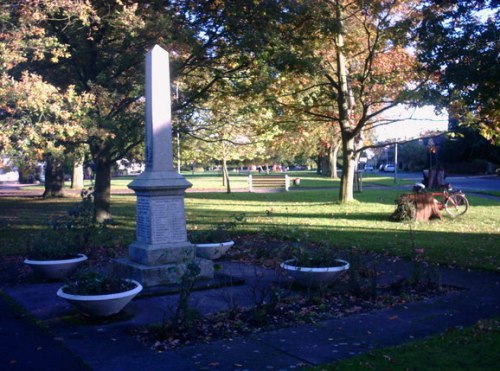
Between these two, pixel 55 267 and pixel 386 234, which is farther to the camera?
pixel 386 234

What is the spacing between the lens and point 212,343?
5652 millimetres

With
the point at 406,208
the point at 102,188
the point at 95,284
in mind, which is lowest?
the point at 95,284

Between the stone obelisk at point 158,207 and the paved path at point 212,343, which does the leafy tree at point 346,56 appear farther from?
the paved path at point 212,343

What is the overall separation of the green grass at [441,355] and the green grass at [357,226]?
4.26 m

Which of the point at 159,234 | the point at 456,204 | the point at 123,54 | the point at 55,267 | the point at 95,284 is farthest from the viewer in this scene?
the point at 456,204

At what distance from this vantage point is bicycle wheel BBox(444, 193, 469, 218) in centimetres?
1723

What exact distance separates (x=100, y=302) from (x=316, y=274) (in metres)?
3.13

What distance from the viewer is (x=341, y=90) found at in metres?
21.5

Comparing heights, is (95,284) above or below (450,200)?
below

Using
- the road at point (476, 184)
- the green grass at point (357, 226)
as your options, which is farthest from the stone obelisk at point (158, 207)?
the road at point (476, 184)

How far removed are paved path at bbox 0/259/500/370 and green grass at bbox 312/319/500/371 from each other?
0.22 m

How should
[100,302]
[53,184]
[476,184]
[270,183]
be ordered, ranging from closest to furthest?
[100,302] < [53,184] < [270,183] < [476,184]

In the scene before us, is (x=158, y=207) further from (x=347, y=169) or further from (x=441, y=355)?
(x=347, y=169)

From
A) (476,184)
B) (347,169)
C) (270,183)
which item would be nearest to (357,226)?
(347,169)
